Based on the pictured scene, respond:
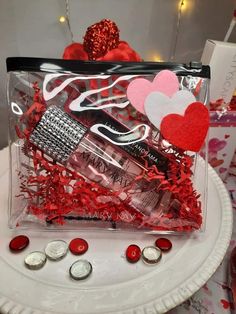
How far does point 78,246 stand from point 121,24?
68 cm

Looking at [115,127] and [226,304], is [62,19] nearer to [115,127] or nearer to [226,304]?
[115,127]

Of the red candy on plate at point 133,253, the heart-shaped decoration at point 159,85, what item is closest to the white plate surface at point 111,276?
the red candy on plate at point 133,253

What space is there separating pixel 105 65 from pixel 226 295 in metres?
0.54

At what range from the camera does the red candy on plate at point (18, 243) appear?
560 mm

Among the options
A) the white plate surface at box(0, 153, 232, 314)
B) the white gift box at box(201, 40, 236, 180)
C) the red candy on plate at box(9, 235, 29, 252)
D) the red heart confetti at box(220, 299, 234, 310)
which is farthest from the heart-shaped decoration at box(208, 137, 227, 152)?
the red candy on plate at box(9, 235, 29, 252)

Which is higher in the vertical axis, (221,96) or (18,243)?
(221,96)

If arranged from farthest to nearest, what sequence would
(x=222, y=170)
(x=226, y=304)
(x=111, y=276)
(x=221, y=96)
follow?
(x=222, y=170), (x=221, y=96), (x=226, y=304), (x=111, y=276)

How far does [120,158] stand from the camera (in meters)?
0.56

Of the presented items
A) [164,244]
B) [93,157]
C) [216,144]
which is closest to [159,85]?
[93,157]

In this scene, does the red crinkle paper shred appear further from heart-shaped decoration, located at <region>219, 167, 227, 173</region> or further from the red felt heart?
heart-shaped decoration, located at <region>219, 167, 227, 173</region>

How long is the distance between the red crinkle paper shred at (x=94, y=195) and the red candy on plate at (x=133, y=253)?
0.15 ft

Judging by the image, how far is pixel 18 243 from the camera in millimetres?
567

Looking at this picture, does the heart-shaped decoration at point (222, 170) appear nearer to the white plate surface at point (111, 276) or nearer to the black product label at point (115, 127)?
the white plate surface at point (111, 276)

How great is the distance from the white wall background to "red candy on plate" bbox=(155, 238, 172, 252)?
0.65 metres
